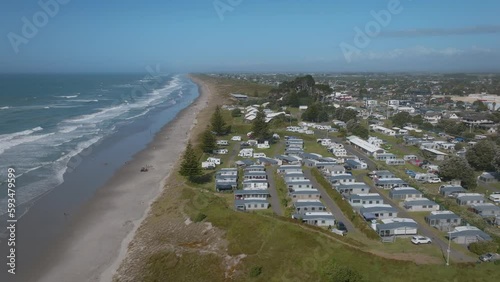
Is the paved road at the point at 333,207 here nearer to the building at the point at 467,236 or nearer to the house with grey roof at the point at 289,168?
the house with grey roof at the point at 289,168

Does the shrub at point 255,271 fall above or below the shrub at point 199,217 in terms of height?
above

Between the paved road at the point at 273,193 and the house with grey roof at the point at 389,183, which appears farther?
the house with grey roof at the point at 389,183

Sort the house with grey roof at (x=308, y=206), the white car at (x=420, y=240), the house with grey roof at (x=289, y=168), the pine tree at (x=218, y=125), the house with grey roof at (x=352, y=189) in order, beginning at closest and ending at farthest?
the white car at (x=420, y=240)
the house with grey roof at (x=308, y=206)
the house with grey roof at (x=352, y=189)
the house with grey roof at (x=289, y=168)
the pine tree at (x=218, y=125)

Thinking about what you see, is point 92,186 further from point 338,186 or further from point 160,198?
point 338,186

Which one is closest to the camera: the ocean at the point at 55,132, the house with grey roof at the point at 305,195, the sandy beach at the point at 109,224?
the sandy beach at the point at 109,224

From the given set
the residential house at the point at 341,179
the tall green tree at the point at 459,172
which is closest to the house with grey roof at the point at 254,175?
the residential house at the point at 341,179

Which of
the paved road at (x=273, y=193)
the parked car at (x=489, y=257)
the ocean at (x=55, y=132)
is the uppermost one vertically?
the parked car at (x=489, y=257)
